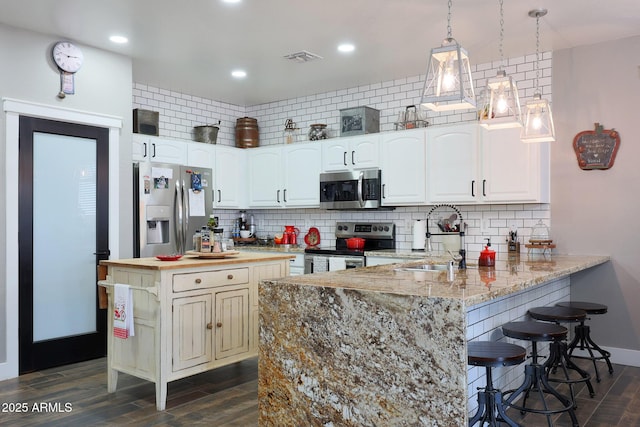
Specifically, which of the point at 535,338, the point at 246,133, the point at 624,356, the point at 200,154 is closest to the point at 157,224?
the point at 200,154

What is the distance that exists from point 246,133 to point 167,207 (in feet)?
6.22


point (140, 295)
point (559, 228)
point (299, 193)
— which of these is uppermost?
point (299, 193)

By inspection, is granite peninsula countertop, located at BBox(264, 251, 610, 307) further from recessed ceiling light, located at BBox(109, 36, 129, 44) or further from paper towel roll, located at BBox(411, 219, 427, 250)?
recessed ceiling light, located at BBox(109, 36, 129, 44)

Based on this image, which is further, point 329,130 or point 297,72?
point 329,130

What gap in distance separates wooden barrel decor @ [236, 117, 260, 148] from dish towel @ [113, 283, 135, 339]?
3749 millimetres

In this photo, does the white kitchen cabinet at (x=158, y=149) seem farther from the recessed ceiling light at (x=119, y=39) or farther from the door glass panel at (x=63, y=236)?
the recessed ceiling light at (x=119, y=39)

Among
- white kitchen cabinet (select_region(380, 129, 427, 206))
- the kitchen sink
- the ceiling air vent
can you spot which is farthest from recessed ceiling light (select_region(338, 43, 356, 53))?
the kitchen sink

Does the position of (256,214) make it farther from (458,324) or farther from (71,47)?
(458,324)

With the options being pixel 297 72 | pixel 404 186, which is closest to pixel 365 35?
pixel 297 72

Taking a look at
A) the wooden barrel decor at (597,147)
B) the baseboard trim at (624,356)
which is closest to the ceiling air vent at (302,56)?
the wooden barrel decor at (597,147)

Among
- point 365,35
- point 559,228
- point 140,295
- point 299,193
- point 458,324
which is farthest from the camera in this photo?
point 299,193

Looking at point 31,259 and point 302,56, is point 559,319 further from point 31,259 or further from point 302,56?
point 31,259

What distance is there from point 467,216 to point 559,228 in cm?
90

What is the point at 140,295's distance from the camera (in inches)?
147
